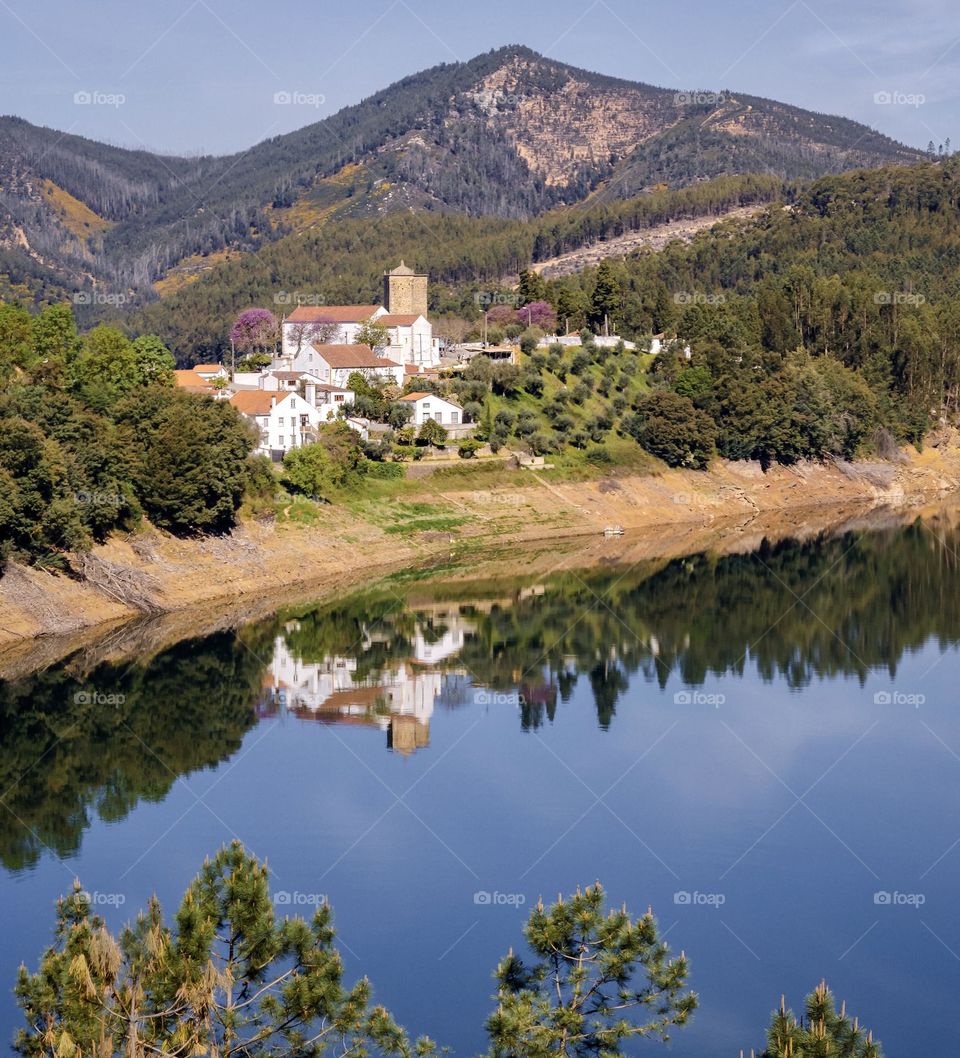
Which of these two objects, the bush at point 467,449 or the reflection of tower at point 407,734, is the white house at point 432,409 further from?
the reflection of tower at point 407,734

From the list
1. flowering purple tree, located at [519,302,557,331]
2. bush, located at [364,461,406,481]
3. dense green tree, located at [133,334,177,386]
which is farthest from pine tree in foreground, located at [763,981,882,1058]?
flowering purple tree, located at [519,302,557,331]

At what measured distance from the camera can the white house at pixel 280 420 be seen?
292 feet

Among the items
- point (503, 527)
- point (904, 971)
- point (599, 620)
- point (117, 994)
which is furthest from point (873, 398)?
point (117, 994)

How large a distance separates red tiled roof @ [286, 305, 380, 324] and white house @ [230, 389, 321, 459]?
25499mm

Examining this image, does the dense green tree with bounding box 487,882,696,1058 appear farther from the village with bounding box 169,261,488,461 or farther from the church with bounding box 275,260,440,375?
the church with bounding box 275,260,440,375

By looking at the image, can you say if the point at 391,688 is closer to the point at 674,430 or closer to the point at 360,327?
the point at 674,430

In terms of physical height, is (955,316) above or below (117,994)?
above

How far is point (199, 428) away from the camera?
7394cm

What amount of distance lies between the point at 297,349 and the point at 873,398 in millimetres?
41701

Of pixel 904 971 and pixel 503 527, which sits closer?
pixel 904 971

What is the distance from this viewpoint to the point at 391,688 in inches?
2207

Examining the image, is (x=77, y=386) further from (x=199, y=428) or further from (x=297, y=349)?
(x=297, y=349)

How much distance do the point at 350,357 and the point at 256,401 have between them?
14.8m

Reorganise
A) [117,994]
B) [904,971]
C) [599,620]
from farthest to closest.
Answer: [599,620] → [904,971] → [117,994]
